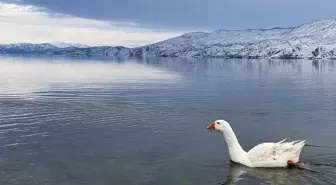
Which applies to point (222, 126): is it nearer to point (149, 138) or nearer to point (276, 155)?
point (276, 155)

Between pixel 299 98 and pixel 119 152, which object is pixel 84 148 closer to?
pixel 119 152

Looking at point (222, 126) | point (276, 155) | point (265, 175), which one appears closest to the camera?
point (265, 175)

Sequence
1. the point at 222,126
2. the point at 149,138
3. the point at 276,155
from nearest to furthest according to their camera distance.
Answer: the point at 276,155 → the point at 222,126 → the point at 149,138

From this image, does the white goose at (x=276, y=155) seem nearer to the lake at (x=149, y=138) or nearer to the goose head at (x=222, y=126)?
the lake at (x=149, y=138)

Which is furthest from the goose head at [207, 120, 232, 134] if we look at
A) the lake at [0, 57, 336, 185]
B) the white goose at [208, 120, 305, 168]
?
the white goose at [208, 120, 305, 168]

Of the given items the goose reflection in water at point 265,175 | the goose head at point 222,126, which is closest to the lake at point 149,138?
the goose reflection in water at point 265,175

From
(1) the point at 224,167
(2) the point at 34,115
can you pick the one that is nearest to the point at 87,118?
(2) the point at 34,115

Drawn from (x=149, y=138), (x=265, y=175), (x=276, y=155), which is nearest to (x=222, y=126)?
(x=276, y=155)

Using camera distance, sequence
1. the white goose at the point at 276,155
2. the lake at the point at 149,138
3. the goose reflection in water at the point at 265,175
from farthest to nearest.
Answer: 1. the white goose at the point at 276,155
2. the lake at the point at 149,138
3. the goose reflection in water at the point at 265,175

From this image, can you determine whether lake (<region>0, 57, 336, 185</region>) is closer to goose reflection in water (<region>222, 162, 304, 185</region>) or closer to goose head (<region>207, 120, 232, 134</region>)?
goose reflection in water (<region>222, 162, 304, 185</region>)

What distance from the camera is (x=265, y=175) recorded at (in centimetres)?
1792

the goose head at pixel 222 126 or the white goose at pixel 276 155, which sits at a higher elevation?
the goose head at pixel 222 126

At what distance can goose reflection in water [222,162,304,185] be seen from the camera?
17.2m

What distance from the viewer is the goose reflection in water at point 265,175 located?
17.2 m
